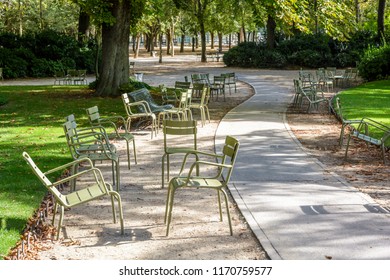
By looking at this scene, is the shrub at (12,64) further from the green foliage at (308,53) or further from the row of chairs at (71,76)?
the green foliage at (308,53)

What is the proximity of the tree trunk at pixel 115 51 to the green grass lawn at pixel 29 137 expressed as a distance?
2.50 ft

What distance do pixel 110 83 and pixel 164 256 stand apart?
1627cm

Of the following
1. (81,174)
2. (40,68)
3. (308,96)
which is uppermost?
(40,68)

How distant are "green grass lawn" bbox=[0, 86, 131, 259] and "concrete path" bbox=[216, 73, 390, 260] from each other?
2762 mm

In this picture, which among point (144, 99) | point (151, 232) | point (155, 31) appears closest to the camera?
point (151, 232)

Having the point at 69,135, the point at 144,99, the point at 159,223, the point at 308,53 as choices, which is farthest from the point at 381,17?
the point at 159,223

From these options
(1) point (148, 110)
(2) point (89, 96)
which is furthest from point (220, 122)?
(2) point (89, 96)

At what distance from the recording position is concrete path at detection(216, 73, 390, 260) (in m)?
6.11

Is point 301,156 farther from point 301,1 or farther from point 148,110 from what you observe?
point 301,1

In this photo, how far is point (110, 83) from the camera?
2169 cm

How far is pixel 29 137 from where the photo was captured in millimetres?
13531

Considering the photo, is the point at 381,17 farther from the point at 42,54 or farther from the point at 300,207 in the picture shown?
the point at 300,207

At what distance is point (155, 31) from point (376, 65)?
3054cm


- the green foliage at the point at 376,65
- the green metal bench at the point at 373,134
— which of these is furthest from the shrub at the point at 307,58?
the green metal bench at the point at 373,134
